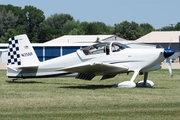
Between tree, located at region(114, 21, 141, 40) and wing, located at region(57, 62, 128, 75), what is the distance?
99.8m

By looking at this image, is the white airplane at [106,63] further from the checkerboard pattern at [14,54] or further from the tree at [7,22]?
the tree at [7,22]

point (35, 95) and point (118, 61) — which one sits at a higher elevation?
point (118, 61)

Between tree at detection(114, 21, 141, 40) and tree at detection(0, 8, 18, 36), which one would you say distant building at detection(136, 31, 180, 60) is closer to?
tree at detection(114, 21, 141, 40)

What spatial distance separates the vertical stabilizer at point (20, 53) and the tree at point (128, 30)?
98.5m

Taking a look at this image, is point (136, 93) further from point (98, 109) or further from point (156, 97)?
point (98, 109)

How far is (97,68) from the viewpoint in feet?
40.1

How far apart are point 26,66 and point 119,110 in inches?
274

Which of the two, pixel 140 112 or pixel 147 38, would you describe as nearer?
pixel 140 112

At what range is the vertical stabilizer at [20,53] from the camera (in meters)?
14.2

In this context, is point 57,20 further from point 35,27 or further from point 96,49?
point 96,49

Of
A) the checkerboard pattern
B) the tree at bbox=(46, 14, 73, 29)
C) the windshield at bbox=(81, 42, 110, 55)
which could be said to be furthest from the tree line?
the windshield at bbox=(81, 42, 110, 55)

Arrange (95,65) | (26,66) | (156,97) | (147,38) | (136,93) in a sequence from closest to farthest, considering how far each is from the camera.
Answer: (156,97), (136,93), (95,65), (26,66), (147,38)

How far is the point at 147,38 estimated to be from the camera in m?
74.2

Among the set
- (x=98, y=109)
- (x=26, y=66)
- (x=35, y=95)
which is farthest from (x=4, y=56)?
(x=98, y=109)
